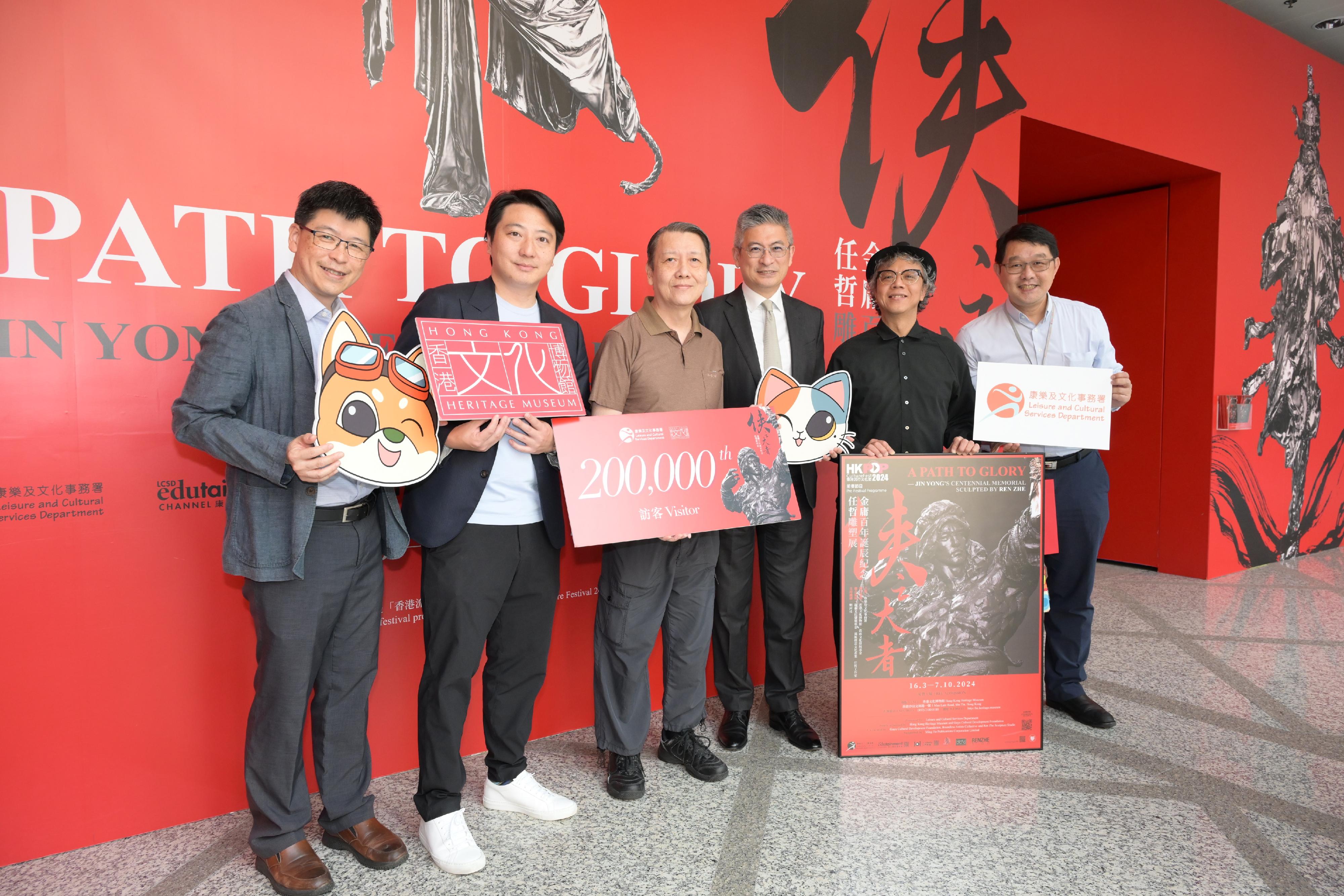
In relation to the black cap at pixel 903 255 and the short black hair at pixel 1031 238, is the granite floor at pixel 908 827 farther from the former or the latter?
the short black hair at pixel 1031 238

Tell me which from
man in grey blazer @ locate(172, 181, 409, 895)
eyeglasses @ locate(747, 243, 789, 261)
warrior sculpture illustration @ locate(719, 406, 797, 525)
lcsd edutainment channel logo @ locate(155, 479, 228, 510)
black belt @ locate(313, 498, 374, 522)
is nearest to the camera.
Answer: man in grey blazer @ locate(172, 181, 409, 895)

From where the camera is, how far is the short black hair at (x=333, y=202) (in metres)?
1.67

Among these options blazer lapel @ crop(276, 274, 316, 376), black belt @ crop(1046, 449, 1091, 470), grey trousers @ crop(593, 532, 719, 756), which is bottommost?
grey trousers @ crop(593, 532, 719, 756)

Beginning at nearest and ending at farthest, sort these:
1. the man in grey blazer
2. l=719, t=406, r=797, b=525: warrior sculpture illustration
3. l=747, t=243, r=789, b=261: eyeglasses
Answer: the man in grey blazer → l=719, t=406, r=797, b=525: warrior sculpture illustration → l=747, t=243, r=789, b=261: eyeglasses

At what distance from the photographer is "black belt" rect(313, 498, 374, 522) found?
1.72m

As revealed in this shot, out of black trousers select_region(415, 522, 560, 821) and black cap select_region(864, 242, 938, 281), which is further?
black cap select_region(864, 242, 938, 281)

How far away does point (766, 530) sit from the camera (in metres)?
2.51

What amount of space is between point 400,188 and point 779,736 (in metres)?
2.21

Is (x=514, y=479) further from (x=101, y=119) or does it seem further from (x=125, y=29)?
(x=125, y=29)

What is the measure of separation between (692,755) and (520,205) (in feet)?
5.60

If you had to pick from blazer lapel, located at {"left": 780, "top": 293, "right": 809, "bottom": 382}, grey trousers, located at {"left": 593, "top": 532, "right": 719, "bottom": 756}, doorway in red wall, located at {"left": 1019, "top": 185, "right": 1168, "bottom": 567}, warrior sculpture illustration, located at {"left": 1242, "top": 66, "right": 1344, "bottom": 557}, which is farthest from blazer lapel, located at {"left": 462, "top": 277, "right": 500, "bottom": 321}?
warrior sculpture illustration, located at {"left": 1242, "top": 66, "right": 1344, "bottom": 557}

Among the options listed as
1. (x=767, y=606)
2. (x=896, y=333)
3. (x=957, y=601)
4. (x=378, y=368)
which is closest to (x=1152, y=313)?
(x=896, y=333)

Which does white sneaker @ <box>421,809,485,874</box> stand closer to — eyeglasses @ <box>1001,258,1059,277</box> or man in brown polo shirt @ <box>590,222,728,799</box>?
man in brown polo shirt @ <box>590,222,728,799</box>

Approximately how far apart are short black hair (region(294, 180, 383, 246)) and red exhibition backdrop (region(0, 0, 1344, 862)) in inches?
19.8
